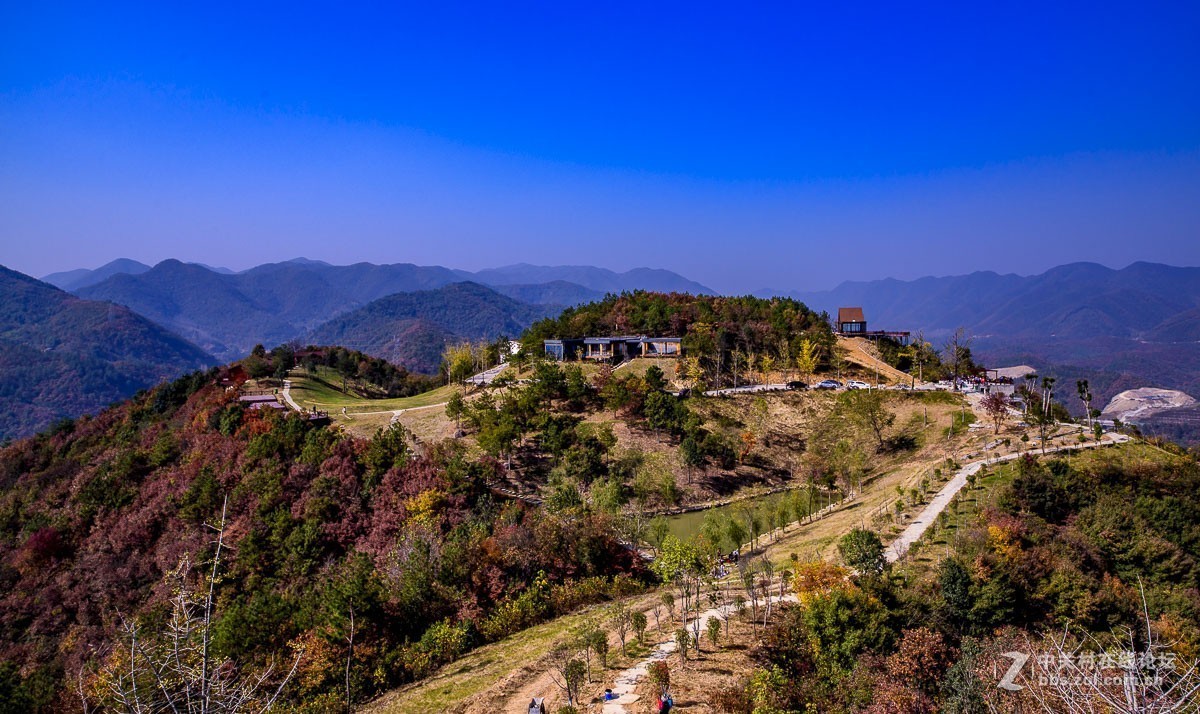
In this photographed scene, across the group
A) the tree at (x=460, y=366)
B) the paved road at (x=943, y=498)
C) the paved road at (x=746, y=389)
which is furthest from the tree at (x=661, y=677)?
the tree at (x=460, y=366)

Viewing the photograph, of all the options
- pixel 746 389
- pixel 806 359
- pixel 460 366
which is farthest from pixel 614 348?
pixel 806 359

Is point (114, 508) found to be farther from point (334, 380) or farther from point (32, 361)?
point (32, 361)

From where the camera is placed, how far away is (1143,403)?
12112 centimetres

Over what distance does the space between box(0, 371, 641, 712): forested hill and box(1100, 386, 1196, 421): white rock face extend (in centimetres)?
12636

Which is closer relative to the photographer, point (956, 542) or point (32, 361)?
point (956, 542)

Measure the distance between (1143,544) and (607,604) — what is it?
62.9ft

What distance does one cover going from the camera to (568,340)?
63.0 m

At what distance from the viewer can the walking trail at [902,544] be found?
1536cm

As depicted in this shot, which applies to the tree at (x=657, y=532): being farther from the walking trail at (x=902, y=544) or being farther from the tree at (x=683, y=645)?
the tree at (x=683, y=645)

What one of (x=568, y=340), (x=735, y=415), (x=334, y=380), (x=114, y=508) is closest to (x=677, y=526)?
(x=735, y=415)

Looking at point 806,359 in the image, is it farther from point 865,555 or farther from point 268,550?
point 268,550

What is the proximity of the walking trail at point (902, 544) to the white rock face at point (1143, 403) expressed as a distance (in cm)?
10413

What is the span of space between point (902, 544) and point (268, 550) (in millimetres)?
31009

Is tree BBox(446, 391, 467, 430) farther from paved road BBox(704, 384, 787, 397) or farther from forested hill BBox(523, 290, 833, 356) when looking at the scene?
paved road BBox(704, 384, 787, 397)
